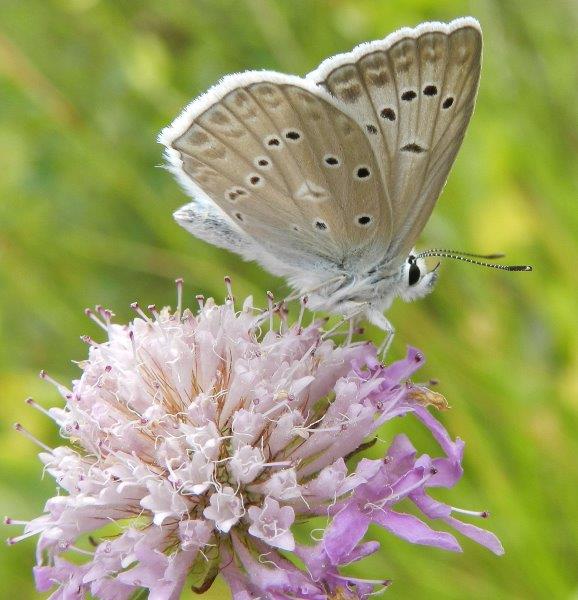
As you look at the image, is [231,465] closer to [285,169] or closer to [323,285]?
[323,285]

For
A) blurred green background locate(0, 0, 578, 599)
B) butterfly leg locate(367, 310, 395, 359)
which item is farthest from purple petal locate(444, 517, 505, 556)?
blurred green background locate(0, 0, 578, 599)

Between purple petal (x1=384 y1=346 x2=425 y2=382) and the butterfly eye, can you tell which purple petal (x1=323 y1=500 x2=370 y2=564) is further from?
the butterfly eye

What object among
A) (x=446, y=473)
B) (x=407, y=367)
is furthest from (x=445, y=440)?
(x=407, y=367)

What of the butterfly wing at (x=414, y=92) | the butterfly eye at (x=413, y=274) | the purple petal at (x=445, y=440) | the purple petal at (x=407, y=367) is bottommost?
the purple petal at (x=445, y=440)

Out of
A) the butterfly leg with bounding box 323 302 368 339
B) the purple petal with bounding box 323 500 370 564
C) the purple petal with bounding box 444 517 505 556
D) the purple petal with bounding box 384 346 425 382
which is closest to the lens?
the purple petal with bounding box 323 500 370 564

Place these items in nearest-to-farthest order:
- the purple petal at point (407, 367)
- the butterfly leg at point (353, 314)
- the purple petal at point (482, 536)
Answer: the purple petal at point (482, 536)
the purple petal at point (407, 367)
the butterfly leg at point (353, 314)

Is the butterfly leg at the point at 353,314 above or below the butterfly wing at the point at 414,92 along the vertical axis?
below

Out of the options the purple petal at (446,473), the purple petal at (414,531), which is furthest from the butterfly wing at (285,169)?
the purple petal at (414,531)

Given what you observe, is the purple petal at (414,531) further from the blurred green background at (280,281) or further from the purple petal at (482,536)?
the blurred green background at (280,281)
